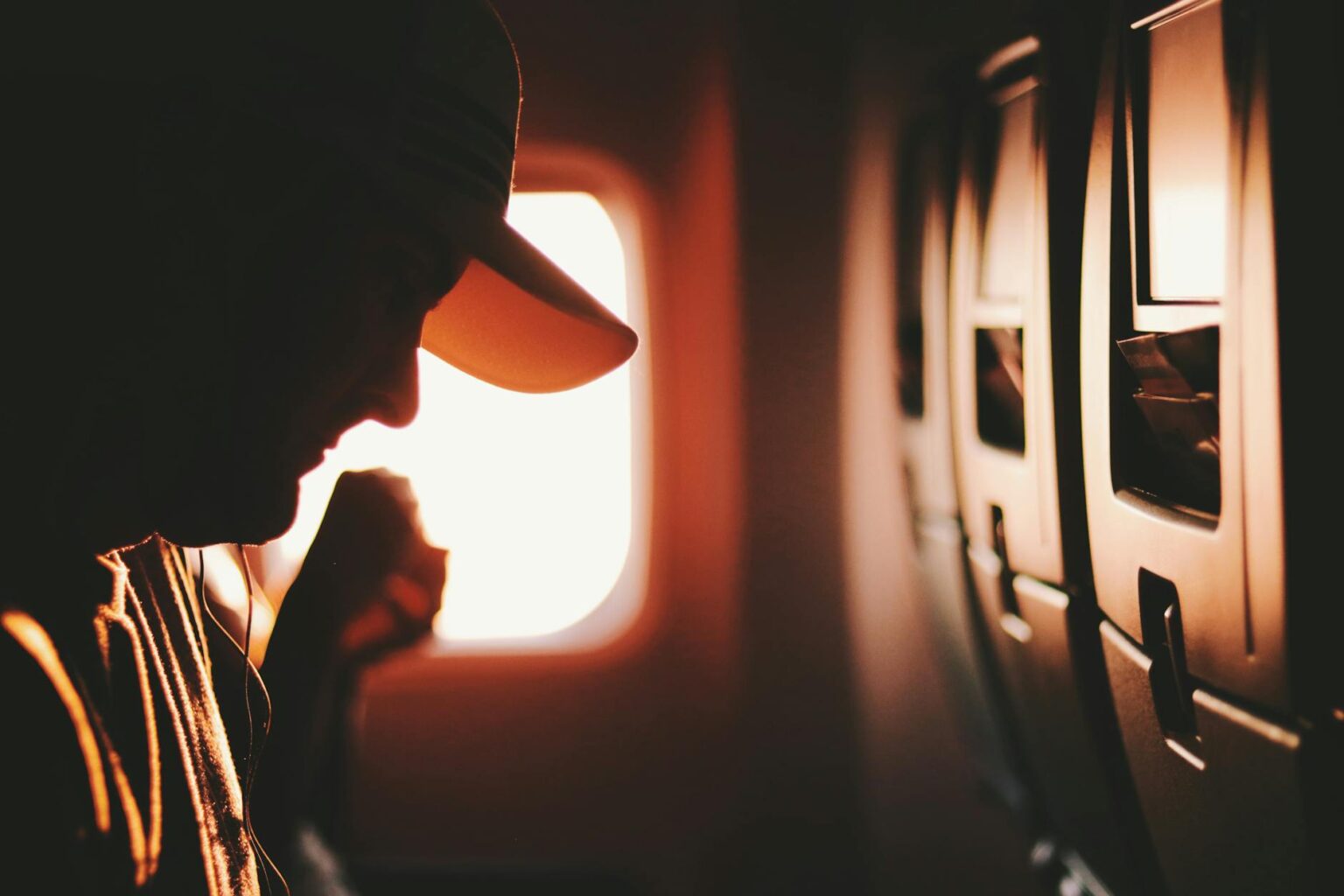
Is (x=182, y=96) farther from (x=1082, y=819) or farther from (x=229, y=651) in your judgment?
(x=1082, y=819)

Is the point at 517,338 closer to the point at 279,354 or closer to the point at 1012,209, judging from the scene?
the point at 279,354

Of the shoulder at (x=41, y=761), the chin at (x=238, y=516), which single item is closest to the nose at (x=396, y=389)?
the chin at (x=238, y=516)

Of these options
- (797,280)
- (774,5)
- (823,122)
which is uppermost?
(774,5)

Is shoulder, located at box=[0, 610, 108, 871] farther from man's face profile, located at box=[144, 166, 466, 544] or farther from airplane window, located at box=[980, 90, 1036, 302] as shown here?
airplane window, located at box=[980, 90, 1036, 302]

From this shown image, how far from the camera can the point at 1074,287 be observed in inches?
29.2

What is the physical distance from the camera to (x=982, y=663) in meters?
1.10

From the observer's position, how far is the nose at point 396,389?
2.63ft

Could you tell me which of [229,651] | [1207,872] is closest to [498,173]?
[229,651]

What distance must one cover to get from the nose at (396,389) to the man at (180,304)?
0.9 inches

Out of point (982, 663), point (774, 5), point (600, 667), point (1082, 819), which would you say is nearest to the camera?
point (1082, 819)

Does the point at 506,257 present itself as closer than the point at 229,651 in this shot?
Yes

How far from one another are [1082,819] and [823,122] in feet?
4.28

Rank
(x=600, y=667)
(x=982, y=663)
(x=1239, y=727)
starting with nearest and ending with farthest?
(x=1239, y=727)
(x=982, y=663)
(x=600, y=667)

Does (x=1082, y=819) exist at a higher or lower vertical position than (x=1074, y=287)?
lower
